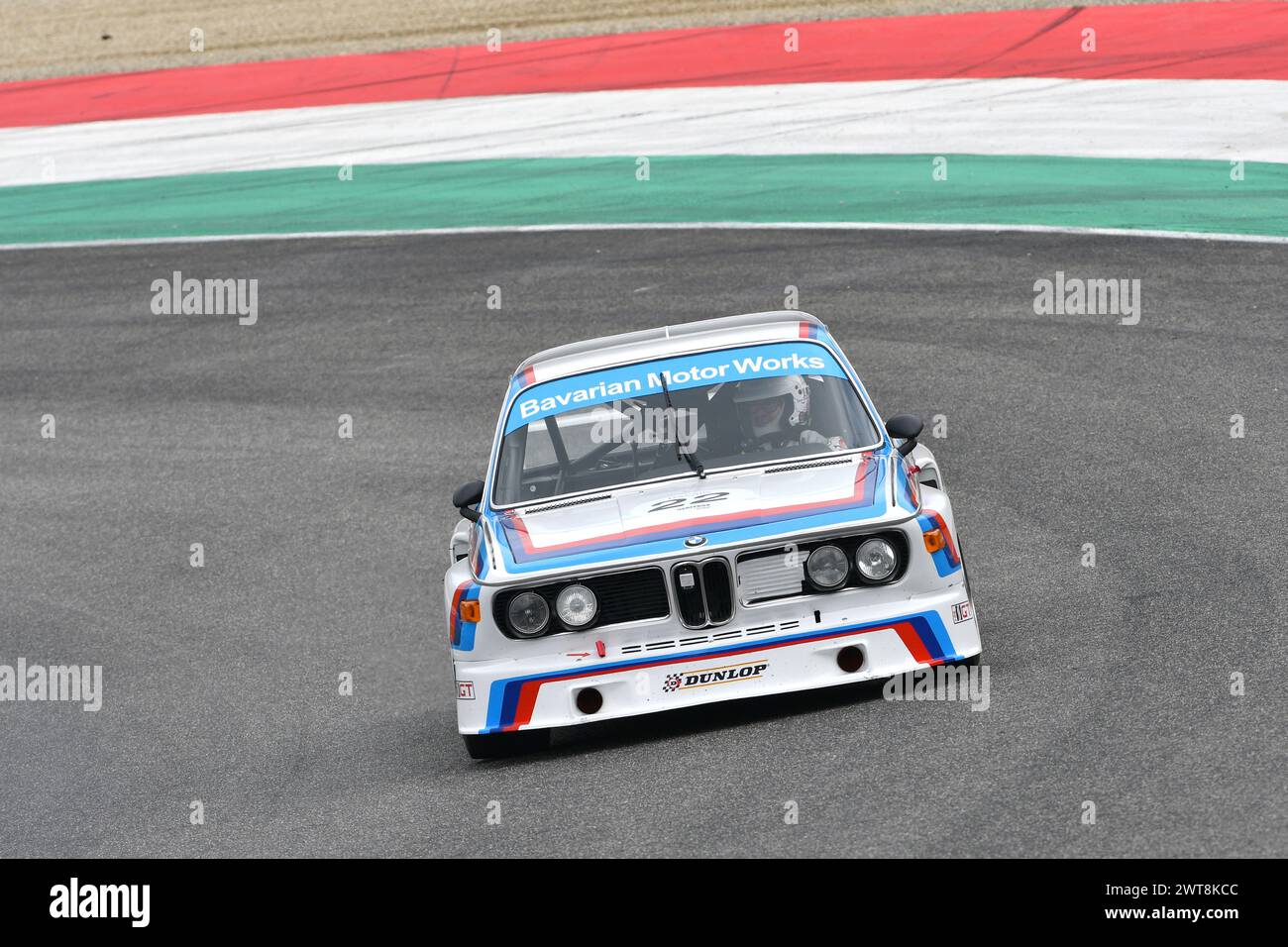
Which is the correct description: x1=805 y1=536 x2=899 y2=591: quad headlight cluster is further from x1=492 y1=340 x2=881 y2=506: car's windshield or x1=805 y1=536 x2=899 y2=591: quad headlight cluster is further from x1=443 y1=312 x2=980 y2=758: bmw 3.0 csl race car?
x1=492 y1=340 x2=881 y2=506: car's windshield

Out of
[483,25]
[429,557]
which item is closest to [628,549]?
[429,557]

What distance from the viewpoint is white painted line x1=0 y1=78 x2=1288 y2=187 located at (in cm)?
1977

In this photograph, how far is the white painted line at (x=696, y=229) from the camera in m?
15.8

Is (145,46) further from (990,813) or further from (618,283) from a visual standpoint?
(990,813)

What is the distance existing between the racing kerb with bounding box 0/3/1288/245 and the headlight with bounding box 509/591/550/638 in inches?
405

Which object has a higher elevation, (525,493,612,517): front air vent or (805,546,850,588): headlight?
(525,493,612,517): front air vent

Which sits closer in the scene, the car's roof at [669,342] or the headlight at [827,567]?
the headlight at [827,567]

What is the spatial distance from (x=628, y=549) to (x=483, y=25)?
988 inches

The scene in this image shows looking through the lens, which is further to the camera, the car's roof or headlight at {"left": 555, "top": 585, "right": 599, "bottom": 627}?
the car's roof

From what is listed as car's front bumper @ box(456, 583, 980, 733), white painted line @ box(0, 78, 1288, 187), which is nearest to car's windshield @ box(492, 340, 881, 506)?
car's front bumper @ box(456, 583, 980, 733)

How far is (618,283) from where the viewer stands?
16375 mm

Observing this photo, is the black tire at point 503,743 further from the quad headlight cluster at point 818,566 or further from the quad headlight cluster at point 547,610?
the quad headlight cluster at point 818,566

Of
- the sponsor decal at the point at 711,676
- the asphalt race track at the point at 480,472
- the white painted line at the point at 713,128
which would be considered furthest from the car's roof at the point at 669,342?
the white painted line at the point at 713,128

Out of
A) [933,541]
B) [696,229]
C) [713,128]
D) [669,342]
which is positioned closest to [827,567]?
[933,541]
